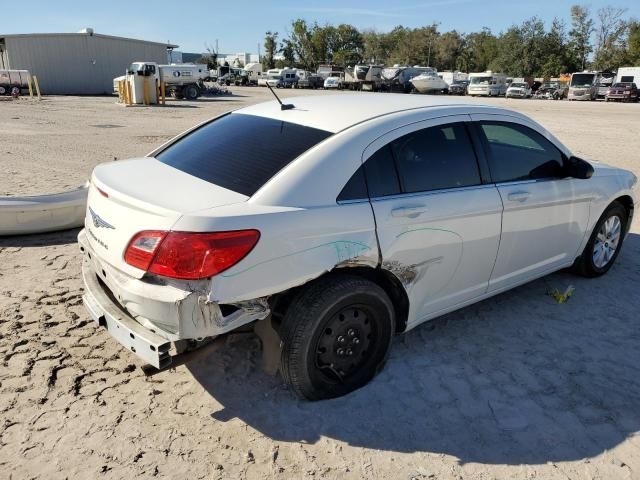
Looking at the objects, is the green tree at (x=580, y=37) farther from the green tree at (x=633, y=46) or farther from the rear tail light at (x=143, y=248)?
the rear tail light at (x=143, y=248)

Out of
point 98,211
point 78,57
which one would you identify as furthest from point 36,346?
point 78,57

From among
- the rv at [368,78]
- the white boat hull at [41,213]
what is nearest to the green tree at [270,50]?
the rv at [368,78]

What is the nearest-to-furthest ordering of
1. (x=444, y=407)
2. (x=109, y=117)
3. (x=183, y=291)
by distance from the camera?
1. (x=183, y=291)
2. (x=444, y=407)
3. (x=109, y=117)

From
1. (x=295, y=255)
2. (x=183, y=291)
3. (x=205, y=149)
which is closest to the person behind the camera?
(x=183, y=291)

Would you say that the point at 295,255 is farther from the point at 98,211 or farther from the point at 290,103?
the point at 290,103

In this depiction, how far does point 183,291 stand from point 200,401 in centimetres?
91

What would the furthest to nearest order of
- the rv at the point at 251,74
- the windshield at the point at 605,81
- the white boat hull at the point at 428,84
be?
the rv at the point at 251,74 → the white boat hull at the point at 428,84 → the windshield at the point at 605,81

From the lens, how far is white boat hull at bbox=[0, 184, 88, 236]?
A: 5484 mm

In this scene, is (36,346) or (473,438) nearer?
(473,438)

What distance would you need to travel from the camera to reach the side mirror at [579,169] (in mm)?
3988

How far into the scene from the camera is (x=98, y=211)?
116 inches

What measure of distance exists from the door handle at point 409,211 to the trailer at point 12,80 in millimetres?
39006

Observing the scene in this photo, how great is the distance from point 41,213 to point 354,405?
4.31 meters

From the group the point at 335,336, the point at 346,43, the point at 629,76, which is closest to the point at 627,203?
the point at 335,336
